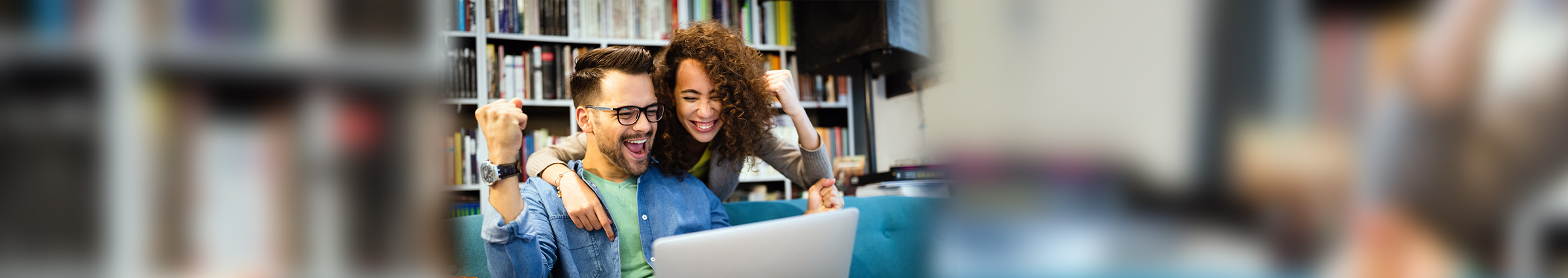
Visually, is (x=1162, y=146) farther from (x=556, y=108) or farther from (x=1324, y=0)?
(x=556, y=108)

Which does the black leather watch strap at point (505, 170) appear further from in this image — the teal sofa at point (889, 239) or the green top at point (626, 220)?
the teal sofa at point (889, 239)

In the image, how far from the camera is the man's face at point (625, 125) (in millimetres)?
1576

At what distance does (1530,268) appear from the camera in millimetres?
338

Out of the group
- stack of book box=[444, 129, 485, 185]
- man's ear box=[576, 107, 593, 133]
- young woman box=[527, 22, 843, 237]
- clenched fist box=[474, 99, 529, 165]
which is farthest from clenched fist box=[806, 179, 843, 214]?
stack of book box=[444, 129, 485, 185]

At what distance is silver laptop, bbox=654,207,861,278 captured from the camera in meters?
1.03

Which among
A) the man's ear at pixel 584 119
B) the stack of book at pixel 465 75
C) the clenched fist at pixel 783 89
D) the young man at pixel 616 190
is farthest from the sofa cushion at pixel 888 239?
the stack of book at pixel 465 75

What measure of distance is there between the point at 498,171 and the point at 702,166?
0.79 metres

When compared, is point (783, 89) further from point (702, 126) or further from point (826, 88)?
point (826, 88)

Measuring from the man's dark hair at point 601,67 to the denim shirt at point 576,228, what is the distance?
16cm

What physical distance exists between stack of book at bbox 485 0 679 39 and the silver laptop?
193 cm

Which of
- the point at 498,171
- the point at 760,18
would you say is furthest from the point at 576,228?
the point at 760,18

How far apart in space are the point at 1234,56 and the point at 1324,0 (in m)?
0.04

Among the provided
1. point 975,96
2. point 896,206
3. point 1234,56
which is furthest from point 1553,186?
point 896,206

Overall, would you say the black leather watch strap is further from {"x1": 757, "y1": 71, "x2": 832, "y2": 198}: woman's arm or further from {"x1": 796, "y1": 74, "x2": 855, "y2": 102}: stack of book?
{"x1": 796, "y1": 74, "x2": 855, "y2": 102}: stack of book
